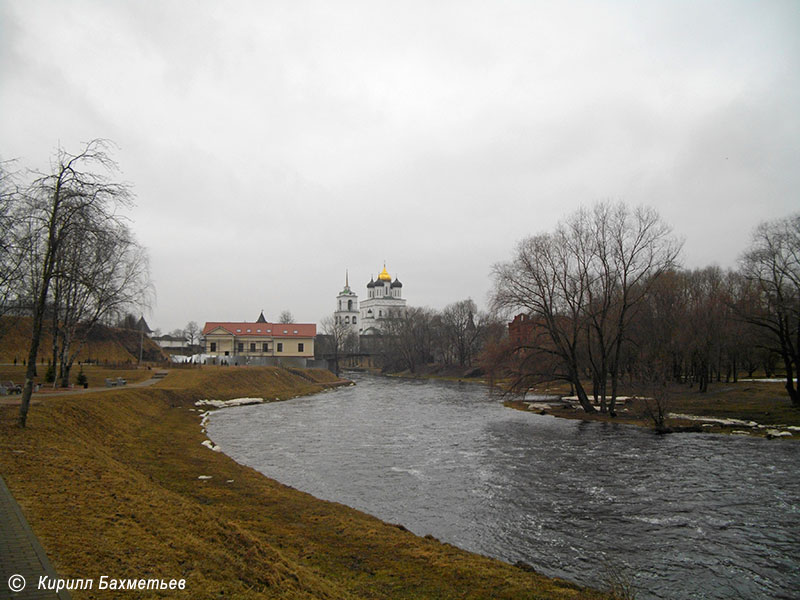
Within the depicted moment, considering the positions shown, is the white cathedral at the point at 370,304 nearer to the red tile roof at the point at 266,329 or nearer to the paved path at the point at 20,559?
the red tile roof at the point at 266,329

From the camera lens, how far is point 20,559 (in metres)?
6.41

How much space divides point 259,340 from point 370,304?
94918 mm

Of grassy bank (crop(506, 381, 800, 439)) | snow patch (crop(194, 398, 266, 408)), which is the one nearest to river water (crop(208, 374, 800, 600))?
grassy bank (crop(506, 381, 800, 439))

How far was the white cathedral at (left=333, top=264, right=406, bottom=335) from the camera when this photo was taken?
A: 6757 inches

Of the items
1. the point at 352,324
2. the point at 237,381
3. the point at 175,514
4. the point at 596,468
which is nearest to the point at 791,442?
the point at 596,468

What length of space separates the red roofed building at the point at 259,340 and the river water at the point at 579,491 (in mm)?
50488

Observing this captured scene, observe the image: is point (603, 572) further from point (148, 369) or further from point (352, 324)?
point (352, 324)

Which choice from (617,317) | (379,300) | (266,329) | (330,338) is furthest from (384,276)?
(617,317)

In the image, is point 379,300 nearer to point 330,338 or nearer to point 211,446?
point 330,338

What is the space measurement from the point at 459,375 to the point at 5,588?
87738 millimetres

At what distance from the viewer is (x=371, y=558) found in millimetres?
10305

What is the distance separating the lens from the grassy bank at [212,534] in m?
7.32

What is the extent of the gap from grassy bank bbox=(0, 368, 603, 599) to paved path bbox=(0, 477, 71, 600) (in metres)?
0.18

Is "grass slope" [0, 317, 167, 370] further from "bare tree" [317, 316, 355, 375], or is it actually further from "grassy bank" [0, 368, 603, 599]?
"bare tree" [317, 316, 355, 375]
